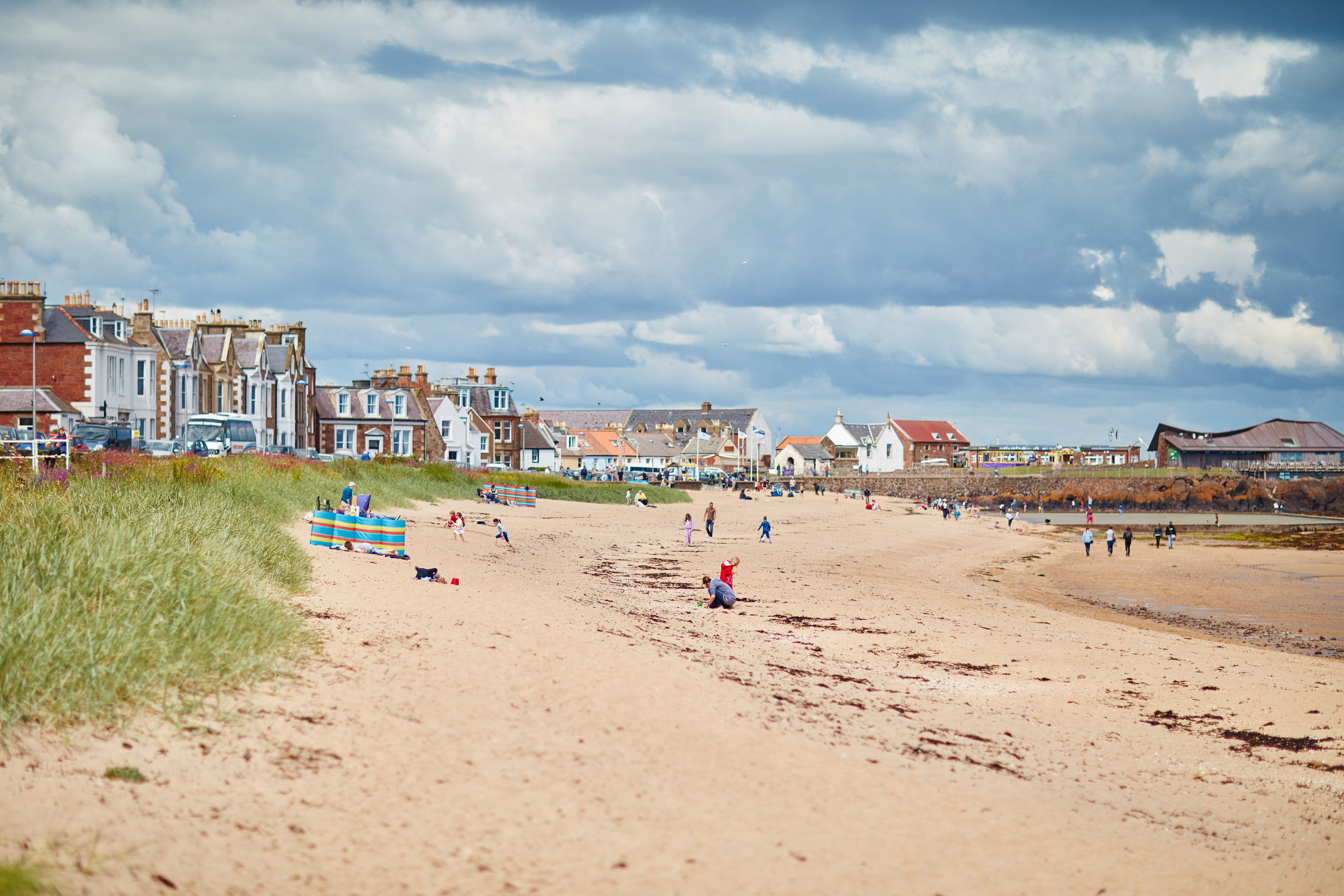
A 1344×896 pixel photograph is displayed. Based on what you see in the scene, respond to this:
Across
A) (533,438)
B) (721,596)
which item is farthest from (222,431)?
(533,438)

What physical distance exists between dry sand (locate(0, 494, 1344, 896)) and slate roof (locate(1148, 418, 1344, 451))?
111m

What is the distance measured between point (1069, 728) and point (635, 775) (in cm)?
676

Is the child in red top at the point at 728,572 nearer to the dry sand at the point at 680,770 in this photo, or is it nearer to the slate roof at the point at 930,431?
the dry sand at the point at 680,770

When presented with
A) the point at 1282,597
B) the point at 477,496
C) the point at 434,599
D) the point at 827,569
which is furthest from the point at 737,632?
the point at 477,496

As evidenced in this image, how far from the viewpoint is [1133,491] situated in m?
95.6

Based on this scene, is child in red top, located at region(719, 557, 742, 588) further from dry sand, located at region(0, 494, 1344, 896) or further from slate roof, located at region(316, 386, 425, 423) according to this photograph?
slate roof, located at region(316, 386, 425, 423)

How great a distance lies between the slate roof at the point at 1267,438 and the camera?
11419cm

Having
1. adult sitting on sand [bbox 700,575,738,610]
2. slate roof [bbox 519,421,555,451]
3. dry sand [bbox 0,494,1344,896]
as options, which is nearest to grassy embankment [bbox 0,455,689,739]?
dry sand [bbox 0,494,1344,896]

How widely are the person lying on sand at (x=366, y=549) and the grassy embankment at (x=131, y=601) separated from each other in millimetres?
2040

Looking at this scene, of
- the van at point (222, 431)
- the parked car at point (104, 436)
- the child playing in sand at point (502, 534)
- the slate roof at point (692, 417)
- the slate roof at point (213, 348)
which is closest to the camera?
the child playing in sand at point (502, 534)

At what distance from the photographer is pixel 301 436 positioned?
227 ft

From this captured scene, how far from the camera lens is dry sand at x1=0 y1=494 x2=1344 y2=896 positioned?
6.60 meters

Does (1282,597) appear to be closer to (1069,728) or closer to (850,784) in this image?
(1069,728)

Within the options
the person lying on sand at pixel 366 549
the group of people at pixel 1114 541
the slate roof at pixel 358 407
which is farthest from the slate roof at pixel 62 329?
the group of people at pixel 1114 541
